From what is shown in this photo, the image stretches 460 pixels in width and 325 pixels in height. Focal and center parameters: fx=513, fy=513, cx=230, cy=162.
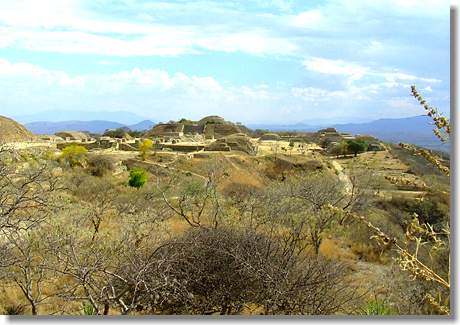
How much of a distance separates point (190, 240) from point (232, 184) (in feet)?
36.3

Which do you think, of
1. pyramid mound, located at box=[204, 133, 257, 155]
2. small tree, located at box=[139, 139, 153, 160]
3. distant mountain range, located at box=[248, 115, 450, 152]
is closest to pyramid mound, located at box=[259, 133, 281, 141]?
pyramid mound, located at box=[204, 133, 257, 155]

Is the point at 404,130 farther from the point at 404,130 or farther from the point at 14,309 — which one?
the point at 14,309

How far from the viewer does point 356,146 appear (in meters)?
25.0

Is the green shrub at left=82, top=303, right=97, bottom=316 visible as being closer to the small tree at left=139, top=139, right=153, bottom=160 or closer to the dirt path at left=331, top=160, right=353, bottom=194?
the dirt path at left=331, top=160, right=353, bottom=194

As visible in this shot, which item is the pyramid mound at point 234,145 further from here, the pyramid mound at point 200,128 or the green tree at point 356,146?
the pyramid mound at point 200,128

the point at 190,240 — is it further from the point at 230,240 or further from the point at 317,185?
the point at 317,185

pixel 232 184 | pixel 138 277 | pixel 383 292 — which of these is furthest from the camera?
pixel 232 184

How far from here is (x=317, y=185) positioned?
13719 mm

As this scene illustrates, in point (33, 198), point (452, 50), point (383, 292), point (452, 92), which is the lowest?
point (383, 292)

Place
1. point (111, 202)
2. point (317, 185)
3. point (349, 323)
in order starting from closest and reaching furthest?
point (349, 323) → point (111, 202) → point (317, 185)

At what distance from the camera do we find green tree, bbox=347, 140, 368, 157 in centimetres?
2416

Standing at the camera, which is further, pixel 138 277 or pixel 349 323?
pixel 138 277

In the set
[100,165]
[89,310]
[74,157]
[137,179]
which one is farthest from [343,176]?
[89,310]

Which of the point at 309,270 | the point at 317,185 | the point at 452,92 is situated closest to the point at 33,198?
the point at 309,270
